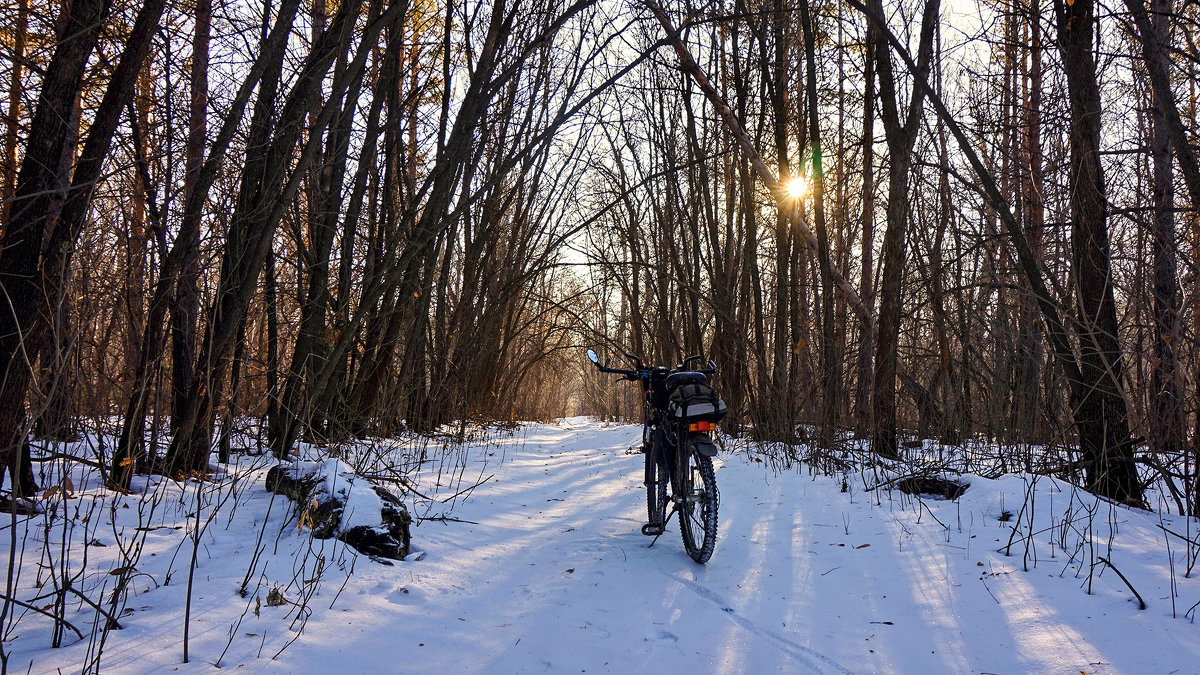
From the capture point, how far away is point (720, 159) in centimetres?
1208

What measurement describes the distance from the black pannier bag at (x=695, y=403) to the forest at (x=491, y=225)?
72.9 inches

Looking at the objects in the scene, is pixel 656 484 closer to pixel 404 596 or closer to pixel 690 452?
pixel 690 452

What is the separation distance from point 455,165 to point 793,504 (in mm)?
4287

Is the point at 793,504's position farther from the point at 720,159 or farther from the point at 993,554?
the point at 720,159

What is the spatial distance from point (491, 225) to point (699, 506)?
6.86m

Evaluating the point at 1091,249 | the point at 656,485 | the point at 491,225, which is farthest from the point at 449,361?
the point at 1091,249

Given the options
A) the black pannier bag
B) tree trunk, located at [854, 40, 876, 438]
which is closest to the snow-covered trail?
the black pannier bag

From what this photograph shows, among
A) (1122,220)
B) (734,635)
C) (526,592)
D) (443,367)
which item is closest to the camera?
(734,635)

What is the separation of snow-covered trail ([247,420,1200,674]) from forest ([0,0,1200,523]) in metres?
1.01

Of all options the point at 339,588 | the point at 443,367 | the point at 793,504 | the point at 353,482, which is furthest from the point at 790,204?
the point at 339,588

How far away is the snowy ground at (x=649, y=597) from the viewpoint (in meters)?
2.31

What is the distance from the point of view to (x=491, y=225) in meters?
9.67

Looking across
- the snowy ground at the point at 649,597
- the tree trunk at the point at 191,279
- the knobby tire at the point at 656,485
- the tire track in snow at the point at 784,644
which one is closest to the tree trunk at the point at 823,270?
the snowy ground at the point at 649,597

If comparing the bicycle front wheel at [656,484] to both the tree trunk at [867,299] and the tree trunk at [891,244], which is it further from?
the tree trunk at [867,299]
